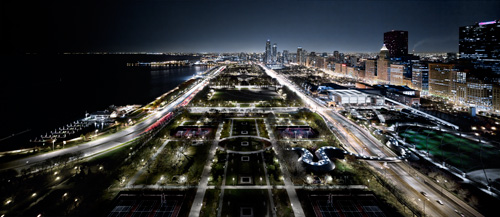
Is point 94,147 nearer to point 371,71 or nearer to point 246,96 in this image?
point 246,96

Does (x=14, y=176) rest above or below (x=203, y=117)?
below

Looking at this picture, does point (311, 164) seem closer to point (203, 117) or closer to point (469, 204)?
point (469, 204)

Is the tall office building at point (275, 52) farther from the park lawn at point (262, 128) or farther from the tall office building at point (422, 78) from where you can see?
the park lawn at point (262, 128)

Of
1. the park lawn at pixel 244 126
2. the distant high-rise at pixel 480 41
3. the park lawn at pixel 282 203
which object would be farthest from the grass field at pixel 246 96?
the distant high-rise at pixel 480 41

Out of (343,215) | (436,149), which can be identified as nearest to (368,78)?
(436,149)

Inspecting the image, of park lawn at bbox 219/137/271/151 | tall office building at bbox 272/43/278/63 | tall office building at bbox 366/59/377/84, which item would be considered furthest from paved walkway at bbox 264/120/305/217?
tall office building at bbox 272/43/278/63

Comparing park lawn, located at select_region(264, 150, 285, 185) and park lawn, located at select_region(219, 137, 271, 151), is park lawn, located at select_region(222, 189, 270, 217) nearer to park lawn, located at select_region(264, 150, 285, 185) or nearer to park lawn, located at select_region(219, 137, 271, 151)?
park lawn, located at select_region(264, 150, 285, 185)

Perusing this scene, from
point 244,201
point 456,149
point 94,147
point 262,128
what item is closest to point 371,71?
point 456,149
